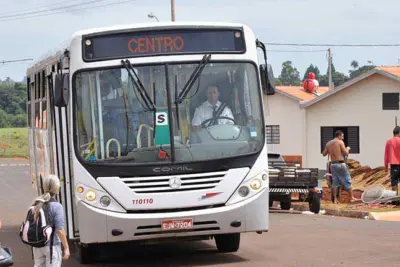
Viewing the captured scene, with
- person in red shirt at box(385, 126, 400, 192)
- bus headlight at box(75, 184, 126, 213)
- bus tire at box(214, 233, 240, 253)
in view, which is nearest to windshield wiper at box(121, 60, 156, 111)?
bus headlight at box(75, 184, 126, 213)

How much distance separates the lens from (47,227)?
891 cm

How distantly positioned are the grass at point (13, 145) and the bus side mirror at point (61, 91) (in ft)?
188

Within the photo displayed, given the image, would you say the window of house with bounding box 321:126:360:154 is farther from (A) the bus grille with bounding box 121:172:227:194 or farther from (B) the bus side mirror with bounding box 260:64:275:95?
(A) the bus grille with bounding box 121:172:227:194

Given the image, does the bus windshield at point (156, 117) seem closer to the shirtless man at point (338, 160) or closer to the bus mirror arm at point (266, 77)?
the bus mirror arm at point (266, 77)

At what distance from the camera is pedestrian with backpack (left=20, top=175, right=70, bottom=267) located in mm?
8906

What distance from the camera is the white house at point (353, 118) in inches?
1609

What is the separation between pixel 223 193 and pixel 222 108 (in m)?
1.13

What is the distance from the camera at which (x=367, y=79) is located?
41562 millimetres

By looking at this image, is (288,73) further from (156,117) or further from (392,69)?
(156,117)

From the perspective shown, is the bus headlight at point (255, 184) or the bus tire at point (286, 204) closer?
the bus headlight at point (255, 184)

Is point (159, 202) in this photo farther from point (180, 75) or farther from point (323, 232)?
point (323, 232)

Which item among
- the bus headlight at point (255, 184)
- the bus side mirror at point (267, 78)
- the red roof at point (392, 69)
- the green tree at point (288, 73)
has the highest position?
the green tree at point (288, 73)

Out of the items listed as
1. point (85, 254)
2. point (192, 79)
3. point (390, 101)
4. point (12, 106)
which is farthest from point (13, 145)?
point (192, 79)

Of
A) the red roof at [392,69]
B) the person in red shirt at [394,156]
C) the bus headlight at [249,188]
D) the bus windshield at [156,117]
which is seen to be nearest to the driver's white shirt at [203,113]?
the bus windshield at [156,117]
